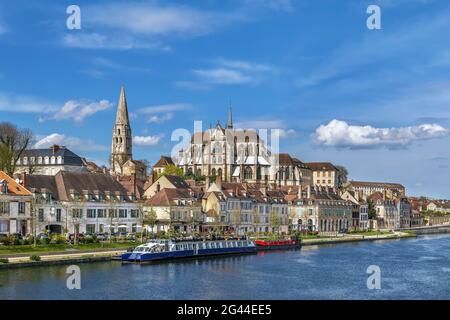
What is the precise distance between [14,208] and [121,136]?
371 ft

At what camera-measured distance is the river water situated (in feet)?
153

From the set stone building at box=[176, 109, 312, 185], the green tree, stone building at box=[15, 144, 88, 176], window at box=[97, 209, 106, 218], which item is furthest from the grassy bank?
stone building at box=[176, 109, 312, 185]

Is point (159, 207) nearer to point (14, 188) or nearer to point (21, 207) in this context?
point (21, 207)

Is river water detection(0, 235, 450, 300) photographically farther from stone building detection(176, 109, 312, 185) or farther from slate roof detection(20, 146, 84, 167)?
stone building detection(176, 109, 312, 185)

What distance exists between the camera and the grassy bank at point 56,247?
6331cm

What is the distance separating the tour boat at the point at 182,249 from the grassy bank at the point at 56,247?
5.37 m

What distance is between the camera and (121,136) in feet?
612

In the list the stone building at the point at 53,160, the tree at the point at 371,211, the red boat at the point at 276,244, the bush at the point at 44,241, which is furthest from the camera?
the tree at the point at 371,211

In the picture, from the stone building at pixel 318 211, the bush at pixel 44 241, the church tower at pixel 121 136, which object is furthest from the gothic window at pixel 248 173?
the bush at pixel 44 241

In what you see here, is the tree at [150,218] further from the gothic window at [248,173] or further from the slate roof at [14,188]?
the gothic window at [248,173]

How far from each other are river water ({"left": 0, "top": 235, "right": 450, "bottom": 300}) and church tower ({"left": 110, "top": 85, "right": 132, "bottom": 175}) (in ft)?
379

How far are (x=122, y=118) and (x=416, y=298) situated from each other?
482 ft

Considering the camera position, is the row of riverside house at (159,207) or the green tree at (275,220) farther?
the green tree at (275,220)
